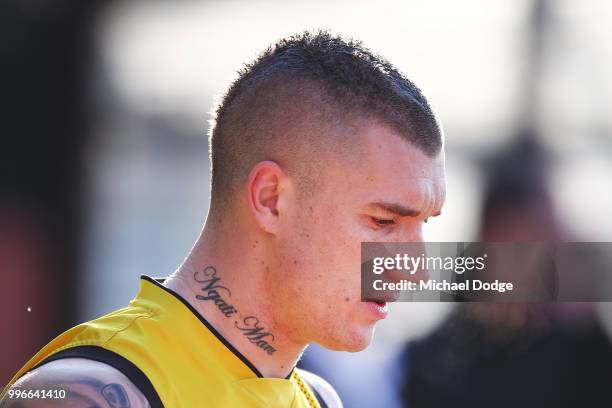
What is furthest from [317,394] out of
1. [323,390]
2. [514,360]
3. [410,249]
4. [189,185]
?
[189,185]

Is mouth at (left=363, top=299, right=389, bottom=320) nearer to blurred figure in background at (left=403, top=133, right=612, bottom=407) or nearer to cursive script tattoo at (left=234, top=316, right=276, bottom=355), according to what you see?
cursive script tattoo at (left=234, top=316, right=276, bottom=355)

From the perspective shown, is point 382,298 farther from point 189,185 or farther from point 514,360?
point 189,185

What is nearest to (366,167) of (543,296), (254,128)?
(254,128)

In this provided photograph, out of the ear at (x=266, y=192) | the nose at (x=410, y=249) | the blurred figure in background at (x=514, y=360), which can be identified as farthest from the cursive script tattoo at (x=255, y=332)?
the blurred figure in background at (x=514, y=360)

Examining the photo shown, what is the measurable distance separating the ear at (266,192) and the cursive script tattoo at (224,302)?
165 mm

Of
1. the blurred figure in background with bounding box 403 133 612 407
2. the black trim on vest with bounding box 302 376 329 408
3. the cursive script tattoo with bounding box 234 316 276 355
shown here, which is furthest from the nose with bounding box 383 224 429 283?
the blurred figure in background with bounding box 403 133 612 407

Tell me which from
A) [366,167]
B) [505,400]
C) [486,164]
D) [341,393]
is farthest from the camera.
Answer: [486,164]

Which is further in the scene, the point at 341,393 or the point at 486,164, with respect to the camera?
the point at 486,164

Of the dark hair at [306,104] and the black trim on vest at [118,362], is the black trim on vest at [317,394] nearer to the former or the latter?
the dark hair at [306,104]

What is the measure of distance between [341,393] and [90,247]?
2.62 metres

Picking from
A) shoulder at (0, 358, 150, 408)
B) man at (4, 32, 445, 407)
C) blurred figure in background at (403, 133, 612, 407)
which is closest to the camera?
shoulder at (0, 358, 150, 408)

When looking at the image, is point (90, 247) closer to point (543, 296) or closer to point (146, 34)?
point (146, 34)

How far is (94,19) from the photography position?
22.8ft

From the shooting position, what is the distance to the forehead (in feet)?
7.55
